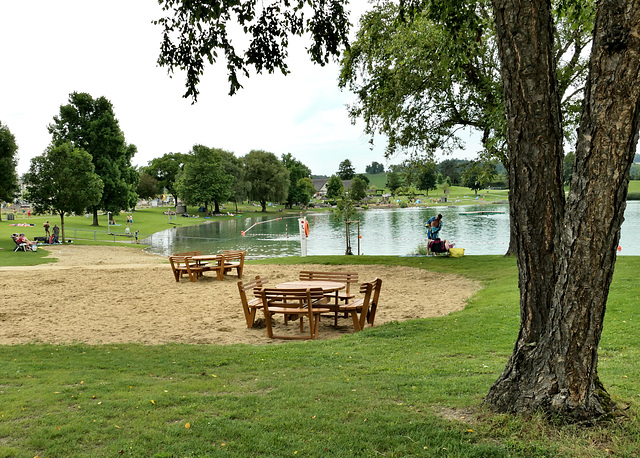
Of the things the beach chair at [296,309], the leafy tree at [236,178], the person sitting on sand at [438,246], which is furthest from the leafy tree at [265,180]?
the beach chair at [296,309]

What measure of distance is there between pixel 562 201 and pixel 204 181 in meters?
75.1

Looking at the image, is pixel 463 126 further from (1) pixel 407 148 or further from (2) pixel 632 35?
(2) pixel 632 35

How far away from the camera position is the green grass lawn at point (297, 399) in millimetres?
3562

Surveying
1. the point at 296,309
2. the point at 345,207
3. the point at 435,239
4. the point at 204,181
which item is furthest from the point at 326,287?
the point at 204,181

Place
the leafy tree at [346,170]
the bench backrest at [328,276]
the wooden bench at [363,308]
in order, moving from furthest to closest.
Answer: the leafy tree at [346,170] → the bench backrest at [328,276] → the wooden bench at [363,308]

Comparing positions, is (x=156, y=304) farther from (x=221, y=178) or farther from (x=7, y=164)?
(x=221, y=178)

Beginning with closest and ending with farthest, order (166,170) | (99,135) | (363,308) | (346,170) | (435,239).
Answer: (363,308), (435,239), (99,135), (166,170), (346,170)

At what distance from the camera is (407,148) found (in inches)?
779

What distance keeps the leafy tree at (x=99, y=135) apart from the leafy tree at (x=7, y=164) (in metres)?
11.9

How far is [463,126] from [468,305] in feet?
35.6

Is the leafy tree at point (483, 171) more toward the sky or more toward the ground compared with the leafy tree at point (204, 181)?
more toward the ground

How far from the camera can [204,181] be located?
7600 cm

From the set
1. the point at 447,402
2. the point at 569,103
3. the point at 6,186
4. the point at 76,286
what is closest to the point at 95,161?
the point at 6,186

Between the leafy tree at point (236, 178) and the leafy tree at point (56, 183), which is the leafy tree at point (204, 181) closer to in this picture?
the leafy tree at point (236, 178)
